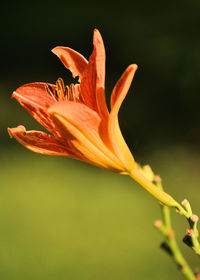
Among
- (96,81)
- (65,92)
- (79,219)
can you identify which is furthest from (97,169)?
(96,81)

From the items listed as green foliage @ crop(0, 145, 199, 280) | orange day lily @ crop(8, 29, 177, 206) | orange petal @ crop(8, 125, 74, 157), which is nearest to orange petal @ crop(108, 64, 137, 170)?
orange day lily @ crop(8, 29, 177, 206)

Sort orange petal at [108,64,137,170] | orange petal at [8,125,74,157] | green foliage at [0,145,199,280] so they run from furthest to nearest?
green foliage at [0,145,199,280], orange petal at [8,125,74,157], orange petal at [108,64,137,170]

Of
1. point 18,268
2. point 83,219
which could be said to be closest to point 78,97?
point 18,268

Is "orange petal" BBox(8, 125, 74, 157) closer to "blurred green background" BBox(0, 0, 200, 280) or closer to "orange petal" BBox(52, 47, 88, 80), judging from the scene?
"orange petal" BBox(52, 47, 88, 80)

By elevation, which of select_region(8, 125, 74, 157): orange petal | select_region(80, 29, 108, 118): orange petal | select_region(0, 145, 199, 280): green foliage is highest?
select_region(80, 29, 108, 118): orange petal

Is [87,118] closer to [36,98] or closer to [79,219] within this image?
[36,98]
